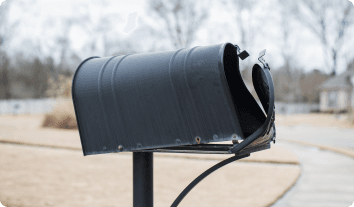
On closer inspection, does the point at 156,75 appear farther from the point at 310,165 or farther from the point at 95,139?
the point at 310,165

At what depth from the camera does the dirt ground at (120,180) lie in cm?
412

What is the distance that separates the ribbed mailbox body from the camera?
55.8 inches

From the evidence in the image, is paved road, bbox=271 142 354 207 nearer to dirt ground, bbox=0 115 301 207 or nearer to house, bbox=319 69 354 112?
dirt ground, bbox=0 115 301 207

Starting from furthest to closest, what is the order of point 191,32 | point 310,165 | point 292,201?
point 191,32
point 310,165
point 292,201

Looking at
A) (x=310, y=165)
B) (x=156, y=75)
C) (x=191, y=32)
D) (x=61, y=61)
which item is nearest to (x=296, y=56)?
(x=191, y=32)

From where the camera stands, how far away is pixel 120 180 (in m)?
5.23

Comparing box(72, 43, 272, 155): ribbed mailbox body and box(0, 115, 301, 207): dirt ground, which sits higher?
box(72, 43, 272, 155): ribbed mailbox body

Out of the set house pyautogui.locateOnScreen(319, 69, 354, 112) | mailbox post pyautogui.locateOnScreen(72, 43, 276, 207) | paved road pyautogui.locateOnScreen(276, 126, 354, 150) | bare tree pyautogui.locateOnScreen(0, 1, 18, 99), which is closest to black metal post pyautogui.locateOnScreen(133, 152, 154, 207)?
mailbox post pyautogui.locateOnScreen(72, 43, 276, 207)

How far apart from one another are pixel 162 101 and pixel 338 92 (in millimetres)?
38367

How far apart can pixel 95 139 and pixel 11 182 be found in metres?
3.95

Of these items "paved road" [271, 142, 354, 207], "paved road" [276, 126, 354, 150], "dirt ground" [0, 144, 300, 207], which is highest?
"dirt ground" [0, 144, 300, 207]

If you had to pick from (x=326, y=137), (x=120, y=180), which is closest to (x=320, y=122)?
(x=326, y=137)

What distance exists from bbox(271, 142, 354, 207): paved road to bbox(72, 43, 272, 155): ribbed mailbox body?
288 centimetres

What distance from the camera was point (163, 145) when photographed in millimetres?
1548
